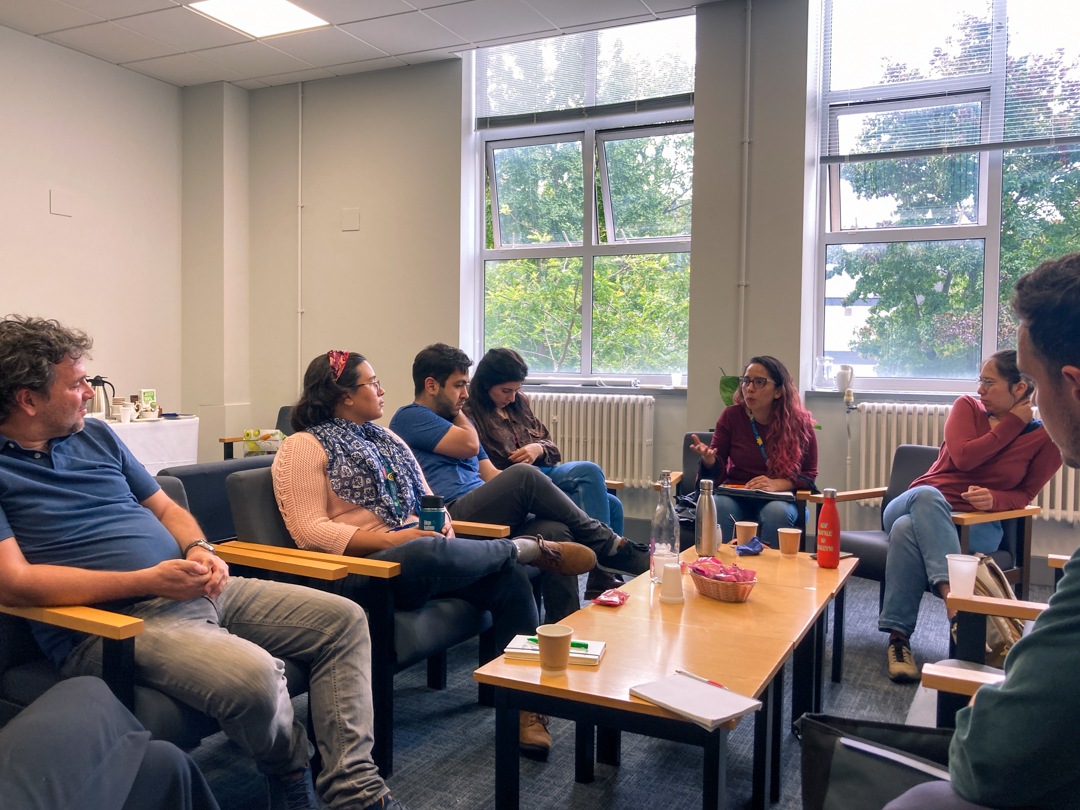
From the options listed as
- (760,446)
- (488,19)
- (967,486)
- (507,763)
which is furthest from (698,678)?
(488,19)

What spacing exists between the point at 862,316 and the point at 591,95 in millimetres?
2197

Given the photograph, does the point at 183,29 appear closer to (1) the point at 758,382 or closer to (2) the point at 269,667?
(1) the point at 758,382

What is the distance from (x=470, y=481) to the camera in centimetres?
314

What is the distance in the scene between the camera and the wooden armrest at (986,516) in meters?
2.92

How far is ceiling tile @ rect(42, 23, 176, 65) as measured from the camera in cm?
469

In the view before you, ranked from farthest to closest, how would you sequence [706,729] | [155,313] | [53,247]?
[155,313]
[53,247]
[706,729]

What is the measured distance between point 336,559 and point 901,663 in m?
1.99

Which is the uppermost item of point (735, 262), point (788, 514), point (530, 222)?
point (530, 222)

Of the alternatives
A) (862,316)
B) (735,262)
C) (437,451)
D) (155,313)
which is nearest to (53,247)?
(155,313)

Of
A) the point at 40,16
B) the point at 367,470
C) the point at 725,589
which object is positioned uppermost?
the point at 40,16

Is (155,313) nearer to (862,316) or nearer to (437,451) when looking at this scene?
(437,451)

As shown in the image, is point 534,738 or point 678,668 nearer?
point 678,668

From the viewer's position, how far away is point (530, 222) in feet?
17.9

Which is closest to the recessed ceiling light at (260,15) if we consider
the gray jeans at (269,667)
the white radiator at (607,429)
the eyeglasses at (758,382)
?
the white radiator at (607,429)
